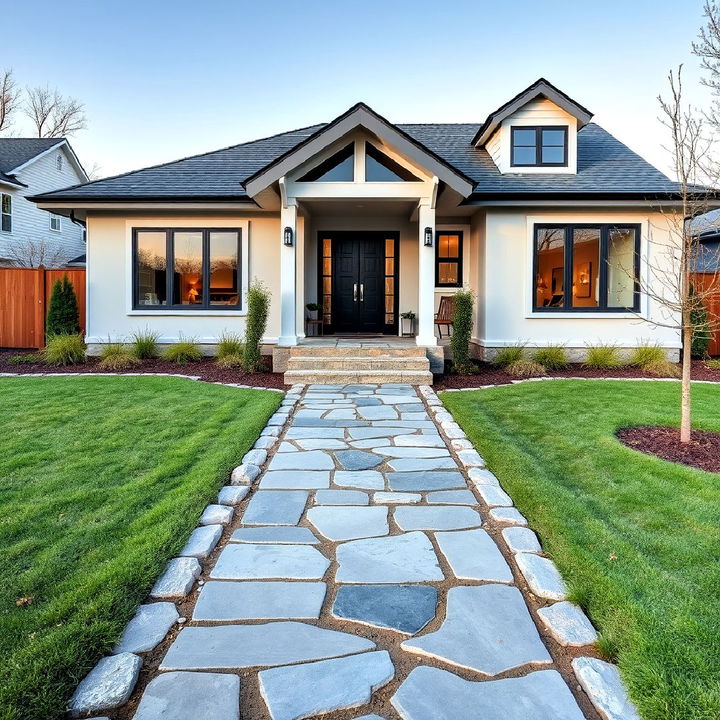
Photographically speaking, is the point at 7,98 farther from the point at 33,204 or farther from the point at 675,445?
the point at 675,445

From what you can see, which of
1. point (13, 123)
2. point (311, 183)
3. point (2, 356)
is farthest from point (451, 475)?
point (13, 123)

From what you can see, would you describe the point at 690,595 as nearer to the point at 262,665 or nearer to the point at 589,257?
the point at 262,665

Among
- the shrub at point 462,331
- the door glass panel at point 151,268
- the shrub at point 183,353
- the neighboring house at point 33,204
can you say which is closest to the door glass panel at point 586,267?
the shrub at point 462,331

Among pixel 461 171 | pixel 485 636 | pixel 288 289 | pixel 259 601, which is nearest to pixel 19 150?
pixel 288 289

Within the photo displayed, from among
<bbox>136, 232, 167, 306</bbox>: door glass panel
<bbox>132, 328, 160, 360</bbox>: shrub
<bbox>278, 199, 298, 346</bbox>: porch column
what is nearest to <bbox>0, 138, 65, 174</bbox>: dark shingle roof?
<bbox>136, 232, 167, 306</bbox>: door glass panel

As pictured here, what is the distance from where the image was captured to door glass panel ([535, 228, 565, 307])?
9.96 meters

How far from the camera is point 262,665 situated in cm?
179

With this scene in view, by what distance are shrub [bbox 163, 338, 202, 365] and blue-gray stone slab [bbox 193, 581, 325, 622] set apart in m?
7.90

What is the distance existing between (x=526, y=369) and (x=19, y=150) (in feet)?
69.5

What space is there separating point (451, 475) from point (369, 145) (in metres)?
6.48

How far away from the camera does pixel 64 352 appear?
9719 mm

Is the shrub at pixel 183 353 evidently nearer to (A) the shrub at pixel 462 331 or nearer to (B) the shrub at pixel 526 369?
(A) the shrub at pixel 462 331

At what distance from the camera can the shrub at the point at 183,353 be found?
32.2 ft

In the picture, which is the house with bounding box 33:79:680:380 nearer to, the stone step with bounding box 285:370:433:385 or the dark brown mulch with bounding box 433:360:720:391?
the dark brown mulch with bounding box 433:360:720:391
